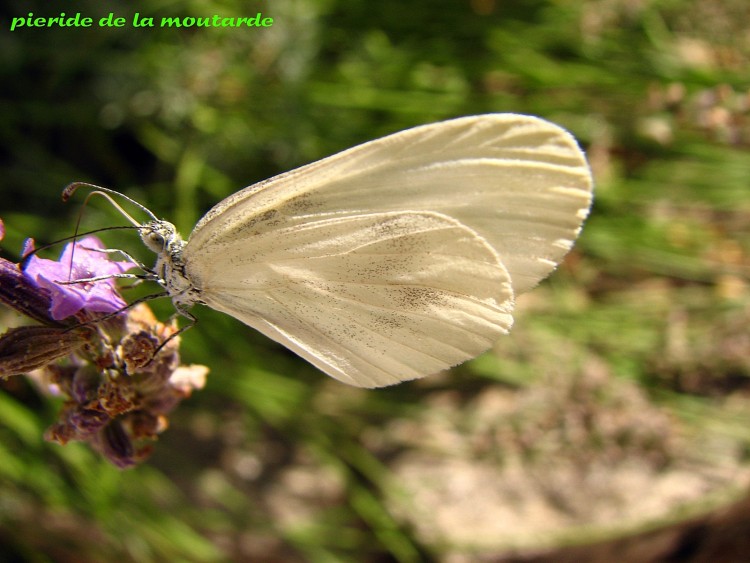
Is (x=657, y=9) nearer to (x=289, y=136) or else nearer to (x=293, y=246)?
(x=289, y=136)

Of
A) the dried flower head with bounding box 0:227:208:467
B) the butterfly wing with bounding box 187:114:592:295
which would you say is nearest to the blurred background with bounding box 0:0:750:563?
the dried flower head with bounding box 0:227:208:467

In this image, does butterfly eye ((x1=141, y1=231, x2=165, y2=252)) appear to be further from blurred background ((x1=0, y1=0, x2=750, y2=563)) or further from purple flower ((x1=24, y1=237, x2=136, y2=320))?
blurred background ((x1=0, y1=0, x2=750, y2=563))

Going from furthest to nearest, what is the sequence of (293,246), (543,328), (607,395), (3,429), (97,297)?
(543,328)
(607,395)
(3,429)
(293,246)
(97,297)

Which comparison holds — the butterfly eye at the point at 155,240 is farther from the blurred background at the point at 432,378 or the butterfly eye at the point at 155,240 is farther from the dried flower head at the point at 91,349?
the blurred background at the point at 432,378

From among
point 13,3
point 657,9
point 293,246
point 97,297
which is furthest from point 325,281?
point 657,9

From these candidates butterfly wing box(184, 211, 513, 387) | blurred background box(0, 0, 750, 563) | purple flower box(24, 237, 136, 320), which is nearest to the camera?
purple flower box(24, 237, 136, 320)

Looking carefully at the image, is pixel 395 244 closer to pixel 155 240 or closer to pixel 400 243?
pixel 400 243

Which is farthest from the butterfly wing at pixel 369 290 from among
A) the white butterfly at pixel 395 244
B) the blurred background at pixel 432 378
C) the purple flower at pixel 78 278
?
the blurred background at pixel 432 378
